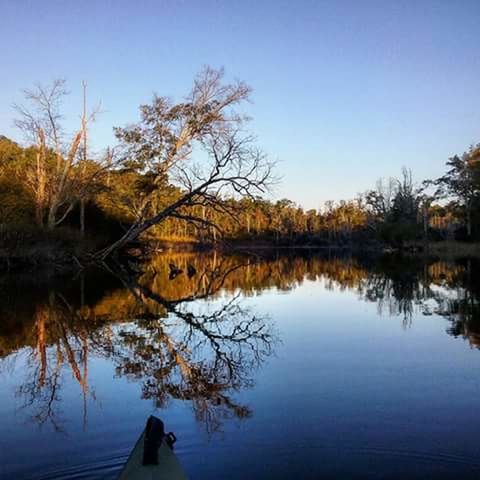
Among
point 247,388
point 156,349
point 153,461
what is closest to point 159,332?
point 156,349

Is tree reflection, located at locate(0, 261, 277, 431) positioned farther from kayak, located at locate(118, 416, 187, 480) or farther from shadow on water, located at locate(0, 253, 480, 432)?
kayak, located at locate(118, 416, 187, 480)

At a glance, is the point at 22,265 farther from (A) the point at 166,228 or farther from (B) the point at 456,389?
(A) the point at 166,228

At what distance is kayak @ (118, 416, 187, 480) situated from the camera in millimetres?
3298

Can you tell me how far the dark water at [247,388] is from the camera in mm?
4742

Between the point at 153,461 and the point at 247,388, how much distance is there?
12.4 ft

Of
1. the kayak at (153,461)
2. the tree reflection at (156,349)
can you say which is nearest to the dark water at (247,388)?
the tree reflection at (156,349)

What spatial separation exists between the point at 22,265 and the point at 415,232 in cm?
4905

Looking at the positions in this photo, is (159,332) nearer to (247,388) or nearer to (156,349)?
(156,349)

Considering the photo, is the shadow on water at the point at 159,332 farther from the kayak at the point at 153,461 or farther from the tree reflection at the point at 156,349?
the kayak at the point at 153,461

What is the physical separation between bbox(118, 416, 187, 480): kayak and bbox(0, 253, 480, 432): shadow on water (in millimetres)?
2123

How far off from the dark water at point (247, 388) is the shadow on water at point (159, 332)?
0.04m

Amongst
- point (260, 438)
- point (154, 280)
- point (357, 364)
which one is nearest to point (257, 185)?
point (154, 280)

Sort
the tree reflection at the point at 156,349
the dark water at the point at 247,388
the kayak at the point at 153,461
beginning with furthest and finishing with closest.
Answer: the tree reflection at the point at 156,349 → the dark water at the point at 247,388 → the kayak at the point at 153,461

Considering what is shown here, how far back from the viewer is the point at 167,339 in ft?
34.9
